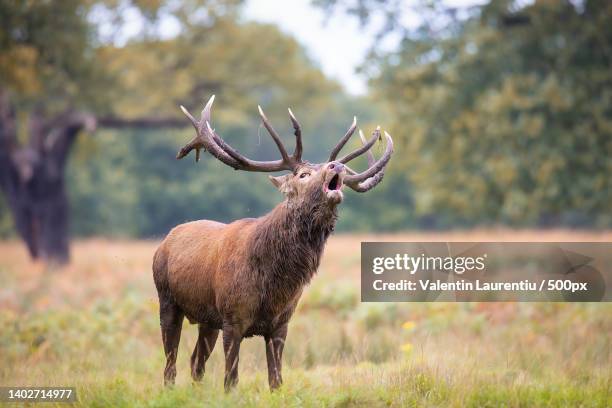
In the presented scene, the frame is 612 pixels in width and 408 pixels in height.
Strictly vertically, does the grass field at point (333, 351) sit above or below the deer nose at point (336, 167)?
below

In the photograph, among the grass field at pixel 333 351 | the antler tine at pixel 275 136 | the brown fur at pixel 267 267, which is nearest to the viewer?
the brown fur at pixel 267 267

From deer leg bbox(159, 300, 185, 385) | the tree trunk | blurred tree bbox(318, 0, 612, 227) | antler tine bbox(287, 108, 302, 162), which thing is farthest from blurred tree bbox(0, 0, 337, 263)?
antler tine bbox(287, 108, 302, 162)

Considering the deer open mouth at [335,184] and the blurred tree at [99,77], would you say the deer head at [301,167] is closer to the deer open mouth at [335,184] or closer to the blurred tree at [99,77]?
the deer open mouth at [335,184]

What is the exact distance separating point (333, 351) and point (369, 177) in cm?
371

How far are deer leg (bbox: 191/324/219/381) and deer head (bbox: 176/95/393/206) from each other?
1.53 metres

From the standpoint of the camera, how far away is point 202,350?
675 centimetres

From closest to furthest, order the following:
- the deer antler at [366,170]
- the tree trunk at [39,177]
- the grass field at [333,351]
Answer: the deer antler at [366,170] → the grass field at [333,351] → the tree trunk at [39,177]

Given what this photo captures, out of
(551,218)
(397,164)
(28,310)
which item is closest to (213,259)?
(28,310)

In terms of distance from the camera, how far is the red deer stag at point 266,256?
5.90 m

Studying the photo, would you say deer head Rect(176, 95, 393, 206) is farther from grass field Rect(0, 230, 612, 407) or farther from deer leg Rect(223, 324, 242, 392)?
grass field Rect(0, 230, 612, 407)

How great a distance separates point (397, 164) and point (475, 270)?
17584 mm

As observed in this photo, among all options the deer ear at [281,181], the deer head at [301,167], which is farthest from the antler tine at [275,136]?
the deer ear at [281,181]

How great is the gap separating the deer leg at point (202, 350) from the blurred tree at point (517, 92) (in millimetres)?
14049

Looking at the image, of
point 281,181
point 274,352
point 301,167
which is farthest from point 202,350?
point 301,167
